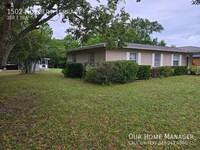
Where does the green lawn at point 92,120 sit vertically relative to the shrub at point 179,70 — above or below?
below

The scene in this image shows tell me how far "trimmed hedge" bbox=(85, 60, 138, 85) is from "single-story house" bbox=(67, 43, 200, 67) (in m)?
2.23

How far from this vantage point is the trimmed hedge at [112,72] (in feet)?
36.4

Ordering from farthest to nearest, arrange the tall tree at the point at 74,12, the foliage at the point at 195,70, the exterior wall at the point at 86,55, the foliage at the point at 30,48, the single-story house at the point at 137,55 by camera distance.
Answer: the foliage at the point at 195,70, the exterior wall at the point at 86,55, the single-story house at the point at 137,55, the foliage at the point at 30,48, the tall tree at the point at 74,12

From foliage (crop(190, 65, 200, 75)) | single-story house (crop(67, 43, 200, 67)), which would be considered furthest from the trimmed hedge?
foliage (crop(190, 65, 200, 75))

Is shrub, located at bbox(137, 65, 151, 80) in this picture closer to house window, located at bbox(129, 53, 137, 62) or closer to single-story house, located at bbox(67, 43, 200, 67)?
single-story house, located at bbox(67, 43, 200, 67)

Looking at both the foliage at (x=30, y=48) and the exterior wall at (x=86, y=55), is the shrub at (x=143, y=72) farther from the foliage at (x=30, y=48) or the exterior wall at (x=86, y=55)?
the foliage at (x=30, y=48)

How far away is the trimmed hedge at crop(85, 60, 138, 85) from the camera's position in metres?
11.1

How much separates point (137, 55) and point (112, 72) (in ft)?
17.2

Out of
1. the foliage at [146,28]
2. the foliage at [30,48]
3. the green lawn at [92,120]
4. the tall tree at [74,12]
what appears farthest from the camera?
the foliage at [146,28]

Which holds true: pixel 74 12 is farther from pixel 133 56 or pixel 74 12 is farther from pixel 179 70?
pixel 179 70

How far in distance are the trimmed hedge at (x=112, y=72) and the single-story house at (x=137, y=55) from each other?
223cm

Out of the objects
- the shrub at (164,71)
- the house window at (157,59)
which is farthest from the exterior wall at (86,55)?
the house window at (157,59)

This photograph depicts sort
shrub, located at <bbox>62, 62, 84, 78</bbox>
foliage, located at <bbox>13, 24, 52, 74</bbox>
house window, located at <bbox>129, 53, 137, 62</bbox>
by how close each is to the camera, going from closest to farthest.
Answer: foliage, located at <bbox>13, 24, 52, 74</bbox> < shrub, located at <bbox>62, 62, 84, 78</bbox> < house window, located at <bbox>129, 53, 137, 62</bbox>

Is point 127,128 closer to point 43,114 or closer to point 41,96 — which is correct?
point 43,114
